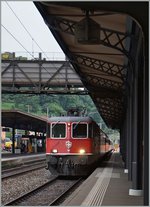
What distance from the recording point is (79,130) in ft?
65.3

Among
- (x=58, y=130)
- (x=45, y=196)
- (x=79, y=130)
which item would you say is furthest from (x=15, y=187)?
(x=79, y=130)

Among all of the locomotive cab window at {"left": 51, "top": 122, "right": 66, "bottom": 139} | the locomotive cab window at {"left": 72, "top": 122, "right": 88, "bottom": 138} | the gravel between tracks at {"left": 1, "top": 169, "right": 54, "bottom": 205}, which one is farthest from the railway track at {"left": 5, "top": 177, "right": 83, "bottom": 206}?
the locomotive cab window at {"left": 72, "top": 122, "right": 88, "bottom": 138}

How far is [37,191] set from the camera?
15445 mm

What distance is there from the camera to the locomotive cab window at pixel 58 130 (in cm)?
1973

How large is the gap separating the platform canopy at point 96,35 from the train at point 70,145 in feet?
6.66

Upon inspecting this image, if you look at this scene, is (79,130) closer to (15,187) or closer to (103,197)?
(15,187)

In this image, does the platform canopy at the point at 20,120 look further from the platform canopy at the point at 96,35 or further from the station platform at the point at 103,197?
the station platform at the point at 103,197

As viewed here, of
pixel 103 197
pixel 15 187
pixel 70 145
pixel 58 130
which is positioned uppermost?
pixel 58 130

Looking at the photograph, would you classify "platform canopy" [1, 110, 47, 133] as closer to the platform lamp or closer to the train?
the train

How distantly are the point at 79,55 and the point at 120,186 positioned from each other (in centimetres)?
431

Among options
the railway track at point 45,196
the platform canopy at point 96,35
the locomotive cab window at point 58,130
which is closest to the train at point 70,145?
the locomotive cab window at point 58,130

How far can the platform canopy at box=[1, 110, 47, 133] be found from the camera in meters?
33.4

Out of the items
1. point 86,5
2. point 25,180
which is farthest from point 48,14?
point 25,180

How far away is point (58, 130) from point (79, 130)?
2.91 feet
